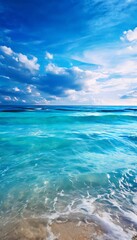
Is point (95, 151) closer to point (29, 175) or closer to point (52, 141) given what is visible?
point (52, 141)

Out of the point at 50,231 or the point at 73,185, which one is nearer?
the point at 50,231

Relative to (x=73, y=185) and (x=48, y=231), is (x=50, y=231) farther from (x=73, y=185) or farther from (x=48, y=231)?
(x=73, y=185)

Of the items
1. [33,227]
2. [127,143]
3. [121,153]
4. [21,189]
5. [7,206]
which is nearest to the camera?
[33,227]

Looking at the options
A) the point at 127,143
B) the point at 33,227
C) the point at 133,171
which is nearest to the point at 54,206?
the point at 33,227

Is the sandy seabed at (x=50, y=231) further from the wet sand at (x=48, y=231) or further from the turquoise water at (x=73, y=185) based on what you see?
the turquoise water at (x=73, y=185)

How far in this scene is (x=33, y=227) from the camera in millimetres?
3693

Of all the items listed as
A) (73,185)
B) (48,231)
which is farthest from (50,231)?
(73,185)

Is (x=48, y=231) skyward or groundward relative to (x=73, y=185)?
skyward

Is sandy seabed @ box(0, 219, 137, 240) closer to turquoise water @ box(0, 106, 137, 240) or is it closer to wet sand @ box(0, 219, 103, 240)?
wet sand @ box(0, 219, 103, 240)

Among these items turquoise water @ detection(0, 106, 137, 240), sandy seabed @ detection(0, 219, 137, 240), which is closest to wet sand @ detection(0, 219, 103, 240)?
sandy seabed @ detection(0, 219, 137, 240)

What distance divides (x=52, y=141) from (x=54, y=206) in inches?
323

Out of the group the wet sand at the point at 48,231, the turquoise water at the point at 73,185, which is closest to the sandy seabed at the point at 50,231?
the wet sand at the point at 48,231

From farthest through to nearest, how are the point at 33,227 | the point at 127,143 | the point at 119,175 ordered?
the point at 127,143, the point at 119,175, the point at 33,227

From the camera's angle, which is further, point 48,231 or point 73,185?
point 73,185
